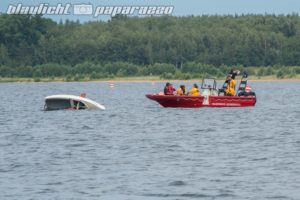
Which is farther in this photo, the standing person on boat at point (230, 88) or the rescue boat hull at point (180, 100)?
the rescue boat hull at point (180, 100)

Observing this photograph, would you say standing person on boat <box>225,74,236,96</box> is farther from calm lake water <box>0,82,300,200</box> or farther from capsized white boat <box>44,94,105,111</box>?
capsized white boat <box>44,94,105,111</box>

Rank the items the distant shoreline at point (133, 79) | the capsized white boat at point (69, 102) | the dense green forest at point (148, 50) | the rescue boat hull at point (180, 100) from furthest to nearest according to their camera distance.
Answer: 1. the dense green forest at point (148, 50)
2. the distant shoreline at point (133, 79)
3. the capsized white boat at point (69, 102)
4. the rescue boat hull at point (180, 100)

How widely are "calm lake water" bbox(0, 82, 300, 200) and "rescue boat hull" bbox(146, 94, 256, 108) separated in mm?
2330

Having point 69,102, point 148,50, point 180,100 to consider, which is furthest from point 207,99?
point 148,50

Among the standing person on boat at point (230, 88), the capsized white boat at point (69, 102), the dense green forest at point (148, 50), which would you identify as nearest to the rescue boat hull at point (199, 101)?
the standing person on boat at point (230, 88)

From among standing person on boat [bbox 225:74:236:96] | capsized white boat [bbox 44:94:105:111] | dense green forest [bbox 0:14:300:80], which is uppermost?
dense green forest [bbox 0:14:300:80]

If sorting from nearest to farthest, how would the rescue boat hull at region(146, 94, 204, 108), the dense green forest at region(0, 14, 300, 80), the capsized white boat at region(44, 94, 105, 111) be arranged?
1. the rescue boat hull at region(146, 94, 204, 108)
2. the capsized white boat at region(44, 94, 105, 111)
3. the dense green forest at region(0, 14, 300, 80)

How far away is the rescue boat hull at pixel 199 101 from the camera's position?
206ft

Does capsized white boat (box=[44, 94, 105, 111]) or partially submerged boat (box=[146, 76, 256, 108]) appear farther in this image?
capsized white boat (box=[44, 94, 105, 111])

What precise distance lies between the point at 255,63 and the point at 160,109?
323 ft

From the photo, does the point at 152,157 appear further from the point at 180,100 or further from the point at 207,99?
the point at 207,99

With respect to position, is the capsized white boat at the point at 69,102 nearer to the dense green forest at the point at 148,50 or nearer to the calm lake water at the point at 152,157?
the calm lake water at the point at 152,157

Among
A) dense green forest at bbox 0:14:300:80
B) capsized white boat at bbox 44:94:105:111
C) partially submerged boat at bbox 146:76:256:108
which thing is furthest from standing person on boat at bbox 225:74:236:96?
dense green forest at bbox 0:14:300:80

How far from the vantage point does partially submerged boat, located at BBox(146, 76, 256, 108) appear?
6294cm
